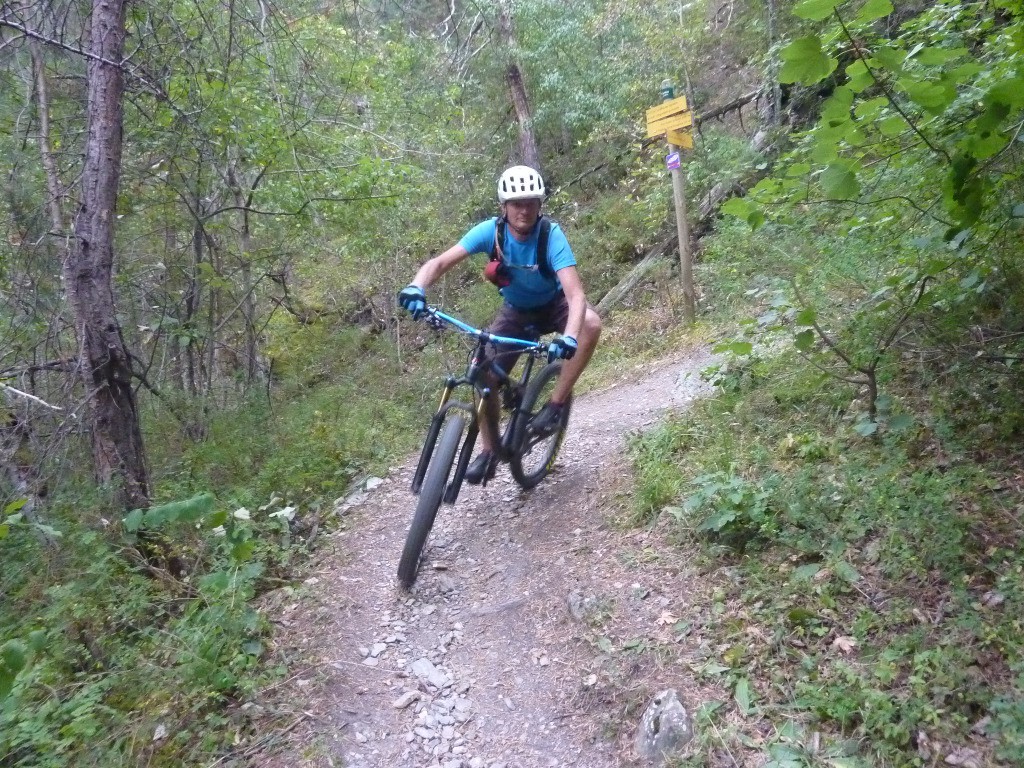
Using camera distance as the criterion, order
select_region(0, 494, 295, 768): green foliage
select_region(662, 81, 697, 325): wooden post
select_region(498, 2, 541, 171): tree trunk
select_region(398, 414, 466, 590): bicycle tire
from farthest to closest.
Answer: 1. select_region(498, 2, 541, 171): tree trunk
2. select_region(662, 81, 697, 325): wooden post
3. select_region(398, 414, 466, 590): bicycle tire
4. select_region(0, 494, 295, 768): green foliage

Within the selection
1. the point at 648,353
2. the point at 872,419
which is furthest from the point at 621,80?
the point at 872,419

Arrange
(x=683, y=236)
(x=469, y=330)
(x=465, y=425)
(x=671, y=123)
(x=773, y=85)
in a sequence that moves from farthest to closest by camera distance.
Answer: (x=773, y=85) < (x=683, y=236) < (x=671, y=123) < (x=465, y=425) < (x=469, y=330)

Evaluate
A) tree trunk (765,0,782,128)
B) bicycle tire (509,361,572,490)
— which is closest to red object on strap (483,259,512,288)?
bicycle tire (509,361,572,490)

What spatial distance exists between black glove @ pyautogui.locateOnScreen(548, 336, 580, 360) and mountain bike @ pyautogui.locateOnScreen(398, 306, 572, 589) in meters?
0.10

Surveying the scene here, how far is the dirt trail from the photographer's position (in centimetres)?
299

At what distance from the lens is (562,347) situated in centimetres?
383

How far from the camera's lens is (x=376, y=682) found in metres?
3.40

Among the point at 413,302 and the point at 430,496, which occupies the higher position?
the point at 413,302

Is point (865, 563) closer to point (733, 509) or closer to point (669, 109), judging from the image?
point (733, 509)

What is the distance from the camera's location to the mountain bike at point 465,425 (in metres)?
3.83

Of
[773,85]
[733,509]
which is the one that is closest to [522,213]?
[733,509]

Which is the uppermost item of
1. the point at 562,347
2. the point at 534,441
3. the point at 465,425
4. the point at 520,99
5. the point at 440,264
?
the point at 520,99

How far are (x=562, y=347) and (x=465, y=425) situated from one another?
0.76m

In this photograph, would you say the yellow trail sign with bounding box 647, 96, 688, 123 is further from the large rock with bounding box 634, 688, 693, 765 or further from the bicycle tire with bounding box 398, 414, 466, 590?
the large rock with bounding box 634, 688, 693, 765
